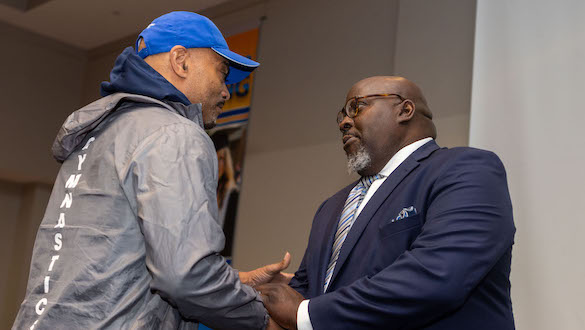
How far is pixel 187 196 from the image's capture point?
156 cm

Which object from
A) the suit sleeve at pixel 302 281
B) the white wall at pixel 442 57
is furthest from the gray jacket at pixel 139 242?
the white wall at pixel 442 57

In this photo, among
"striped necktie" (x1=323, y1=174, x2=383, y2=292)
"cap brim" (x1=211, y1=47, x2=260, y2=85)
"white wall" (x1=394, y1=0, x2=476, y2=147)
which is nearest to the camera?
"cap brim" (x1=211, y1=47, x2=260, y2=85)

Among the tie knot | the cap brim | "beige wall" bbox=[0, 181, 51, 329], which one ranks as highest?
the cap brim

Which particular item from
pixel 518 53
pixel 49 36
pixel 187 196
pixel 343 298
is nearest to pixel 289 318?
pixel 343 298

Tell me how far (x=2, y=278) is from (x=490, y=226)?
25.6 feet

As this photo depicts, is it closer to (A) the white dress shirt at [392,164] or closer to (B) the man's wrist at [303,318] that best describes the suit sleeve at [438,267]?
(B) the man's wrist at [303,318]

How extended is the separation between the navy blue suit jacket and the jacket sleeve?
0.37m

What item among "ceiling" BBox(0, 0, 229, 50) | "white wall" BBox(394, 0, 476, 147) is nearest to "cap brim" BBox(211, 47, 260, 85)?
"white wall" BBox(394, 0, 476, 147)

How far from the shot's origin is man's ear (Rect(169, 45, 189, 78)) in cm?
196

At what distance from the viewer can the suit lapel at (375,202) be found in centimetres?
204

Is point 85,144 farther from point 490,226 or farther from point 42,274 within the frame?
point 490,226

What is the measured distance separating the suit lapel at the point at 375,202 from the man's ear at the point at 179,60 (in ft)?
2.30

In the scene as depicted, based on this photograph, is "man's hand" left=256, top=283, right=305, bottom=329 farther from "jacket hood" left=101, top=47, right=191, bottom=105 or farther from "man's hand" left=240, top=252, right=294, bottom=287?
"jacket hood" left=101, top=47, right=191, bottom=105

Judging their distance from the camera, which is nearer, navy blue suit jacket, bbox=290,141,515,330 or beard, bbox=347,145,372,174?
navy blue suit jacket, bbox=290,141,515,330
